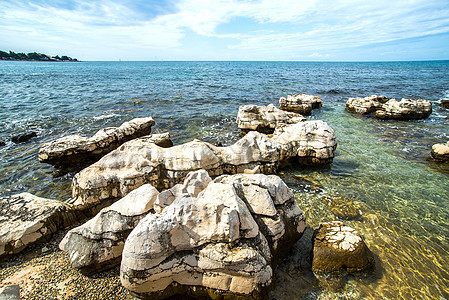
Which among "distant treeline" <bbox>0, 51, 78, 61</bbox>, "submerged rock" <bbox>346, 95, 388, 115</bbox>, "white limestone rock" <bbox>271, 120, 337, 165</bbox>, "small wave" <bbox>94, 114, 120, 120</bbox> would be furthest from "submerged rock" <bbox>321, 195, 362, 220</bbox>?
"distant treeline" <bbox>0, 51, 78, 61</bbox>

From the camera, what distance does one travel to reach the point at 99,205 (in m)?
5.94

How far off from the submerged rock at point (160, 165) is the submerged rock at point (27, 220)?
52 cm

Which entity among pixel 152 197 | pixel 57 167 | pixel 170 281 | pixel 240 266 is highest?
pixel 152 197

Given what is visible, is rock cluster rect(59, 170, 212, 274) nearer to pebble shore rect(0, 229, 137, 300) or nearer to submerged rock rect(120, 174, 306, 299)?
pebble shore rect(0, 229, 137, 300)

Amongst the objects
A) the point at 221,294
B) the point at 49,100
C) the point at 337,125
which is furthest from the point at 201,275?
the point at 49,100

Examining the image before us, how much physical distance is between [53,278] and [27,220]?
1855mm

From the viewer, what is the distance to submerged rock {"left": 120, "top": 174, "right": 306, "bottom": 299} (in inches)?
137

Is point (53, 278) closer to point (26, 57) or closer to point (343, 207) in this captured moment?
point (343, 207)

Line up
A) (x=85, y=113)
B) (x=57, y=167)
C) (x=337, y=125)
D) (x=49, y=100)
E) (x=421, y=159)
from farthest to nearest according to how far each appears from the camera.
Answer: (x=49, y=100)
(x=85, y=113)
(x=337, y=125)
(x=421, y=159)
(x=57, y=167)

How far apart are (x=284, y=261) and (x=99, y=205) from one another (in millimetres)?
4918

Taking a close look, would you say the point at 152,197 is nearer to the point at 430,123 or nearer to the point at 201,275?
the point at 201,275

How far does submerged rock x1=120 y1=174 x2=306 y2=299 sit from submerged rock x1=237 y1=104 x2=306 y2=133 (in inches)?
357

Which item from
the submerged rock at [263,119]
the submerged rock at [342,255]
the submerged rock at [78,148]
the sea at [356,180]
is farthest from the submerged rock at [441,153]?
the submerged rock at [78,148]

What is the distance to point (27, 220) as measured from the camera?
16.7 feet
